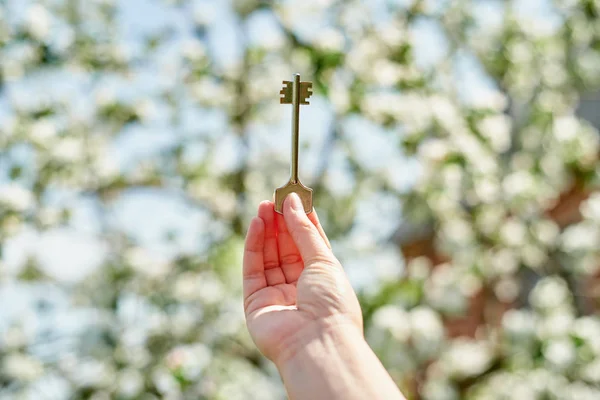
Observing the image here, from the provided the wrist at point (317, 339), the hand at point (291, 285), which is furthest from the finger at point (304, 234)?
the wrist at point (317, 339)

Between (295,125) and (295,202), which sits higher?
(295,125)

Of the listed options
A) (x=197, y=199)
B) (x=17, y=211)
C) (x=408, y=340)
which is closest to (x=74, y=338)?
(x=17, y=211)

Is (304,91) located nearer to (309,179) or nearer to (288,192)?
(288,192)

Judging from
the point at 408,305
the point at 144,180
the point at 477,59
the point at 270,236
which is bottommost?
the point at 408,305

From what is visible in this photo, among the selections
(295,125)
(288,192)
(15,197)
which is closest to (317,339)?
(288,192)

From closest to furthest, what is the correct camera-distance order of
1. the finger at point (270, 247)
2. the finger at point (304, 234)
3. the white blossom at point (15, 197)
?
1. the finger at point (304, 234)
2. the finger at point (270, 247)
3. the white blossom at point (15, 197)

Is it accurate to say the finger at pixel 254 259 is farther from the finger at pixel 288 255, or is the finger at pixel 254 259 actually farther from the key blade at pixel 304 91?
the key blade at pixel 304 91

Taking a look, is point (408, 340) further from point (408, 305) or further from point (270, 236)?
point (270, 236)

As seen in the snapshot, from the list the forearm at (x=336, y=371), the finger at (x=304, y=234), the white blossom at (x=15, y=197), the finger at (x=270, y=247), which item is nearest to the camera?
the forearm at (x=336, y=371)
